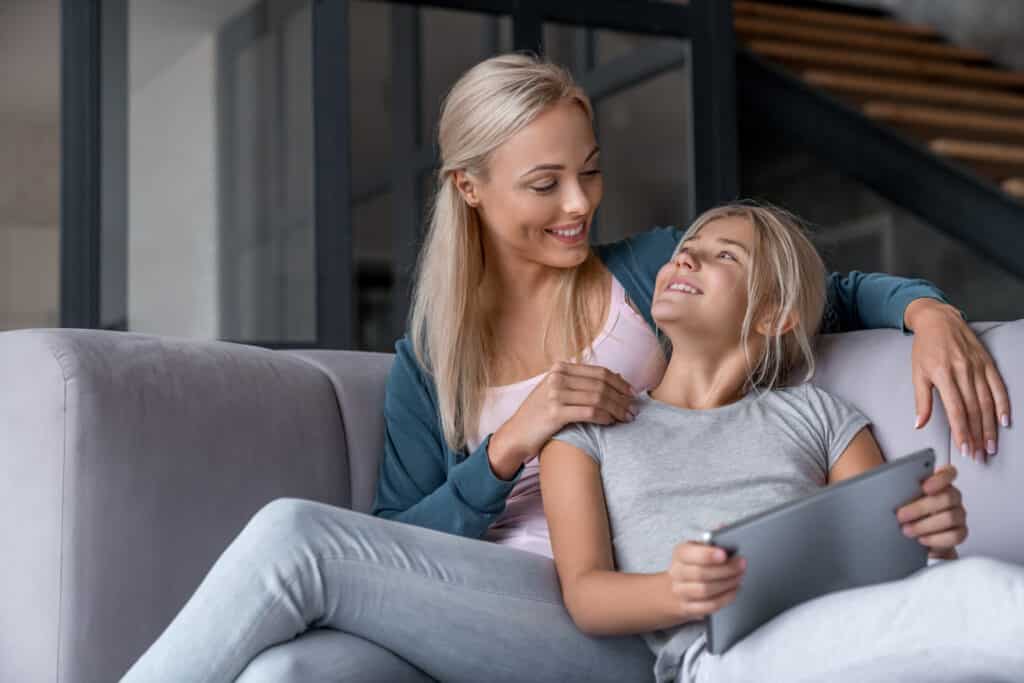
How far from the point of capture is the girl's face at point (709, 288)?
163 centimetres

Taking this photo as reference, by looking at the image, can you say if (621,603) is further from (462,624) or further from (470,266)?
(470,266)

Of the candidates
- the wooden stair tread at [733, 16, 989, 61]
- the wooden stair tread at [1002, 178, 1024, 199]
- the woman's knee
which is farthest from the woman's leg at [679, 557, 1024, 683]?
the wooden stair tread at [733, 16, 989, 61]

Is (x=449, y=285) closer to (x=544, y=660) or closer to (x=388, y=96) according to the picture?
(x=544, y=660)

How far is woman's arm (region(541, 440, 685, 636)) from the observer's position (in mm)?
1346

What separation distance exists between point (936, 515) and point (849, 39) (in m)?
4.31

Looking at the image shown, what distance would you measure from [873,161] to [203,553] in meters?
3.32


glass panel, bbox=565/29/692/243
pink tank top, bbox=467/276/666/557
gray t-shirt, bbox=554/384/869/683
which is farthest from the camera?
glass panel, bbox=565/29/692/243

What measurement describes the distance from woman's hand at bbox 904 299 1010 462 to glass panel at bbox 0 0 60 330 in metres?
2.83

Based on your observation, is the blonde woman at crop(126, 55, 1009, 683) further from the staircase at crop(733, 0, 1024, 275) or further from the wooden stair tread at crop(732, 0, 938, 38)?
the wooden stair tread at crop(732, 0, 938, 38)

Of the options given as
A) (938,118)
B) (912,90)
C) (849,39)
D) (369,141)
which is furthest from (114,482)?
(369,141)

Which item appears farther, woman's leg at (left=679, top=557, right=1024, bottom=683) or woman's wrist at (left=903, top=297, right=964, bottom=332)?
woman's wrist at (left=903, top=297, right=964, bottom=332)

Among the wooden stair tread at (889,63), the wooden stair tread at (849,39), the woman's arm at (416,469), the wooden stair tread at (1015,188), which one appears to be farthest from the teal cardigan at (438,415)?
the wooden stair tread at (849,39)

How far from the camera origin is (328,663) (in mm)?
1329

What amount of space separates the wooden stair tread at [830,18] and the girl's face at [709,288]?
3.83m
